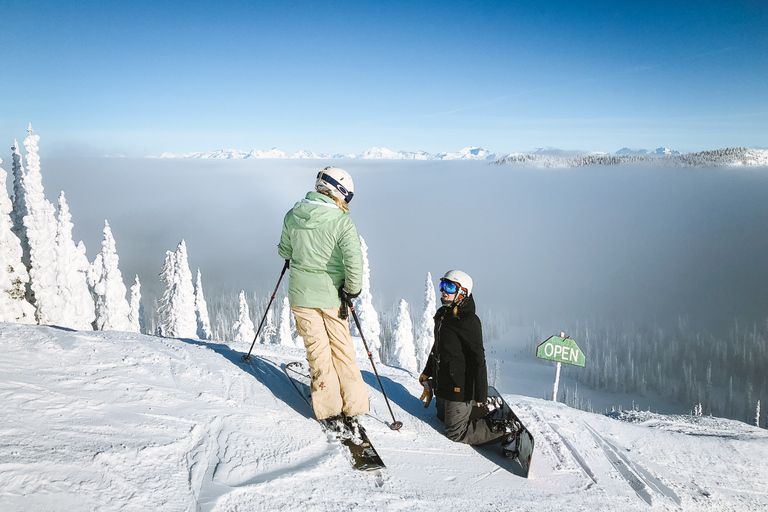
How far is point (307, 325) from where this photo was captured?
15.6 feet

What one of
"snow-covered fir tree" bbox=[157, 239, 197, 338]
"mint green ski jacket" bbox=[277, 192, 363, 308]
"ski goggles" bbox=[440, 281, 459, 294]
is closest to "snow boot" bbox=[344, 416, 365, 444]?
"mint green ski jacket" bbox=[277, 192, 363, 308]

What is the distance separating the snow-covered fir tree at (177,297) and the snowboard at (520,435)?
110ft

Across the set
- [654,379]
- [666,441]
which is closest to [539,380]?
[654,379]

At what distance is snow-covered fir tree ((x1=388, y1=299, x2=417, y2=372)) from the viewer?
122ft

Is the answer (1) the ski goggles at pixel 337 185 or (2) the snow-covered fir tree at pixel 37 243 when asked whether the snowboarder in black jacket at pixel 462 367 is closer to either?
(1) the ski goggles at pixel 337 185

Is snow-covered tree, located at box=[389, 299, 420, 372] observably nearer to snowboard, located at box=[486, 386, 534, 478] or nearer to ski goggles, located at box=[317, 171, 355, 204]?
snowboard, located at box=[486, 386, 534, 478]

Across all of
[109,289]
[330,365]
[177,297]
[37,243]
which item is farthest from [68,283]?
[330,365]

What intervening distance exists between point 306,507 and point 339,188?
327cm

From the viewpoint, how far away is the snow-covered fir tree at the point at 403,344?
37219 mm

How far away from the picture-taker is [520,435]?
4.91m

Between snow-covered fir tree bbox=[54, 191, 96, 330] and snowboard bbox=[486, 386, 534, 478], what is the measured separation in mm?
26929

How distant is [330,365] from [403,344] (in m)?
33.6

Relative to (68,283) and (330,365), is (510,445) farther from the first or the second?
(68,283)

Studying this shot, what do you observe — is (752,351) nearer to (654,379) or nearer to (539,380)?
(654,379)
